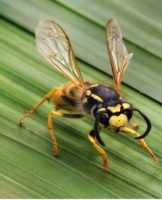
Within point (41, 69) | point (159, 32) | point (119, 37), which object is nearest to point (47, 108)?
point (41, 69)

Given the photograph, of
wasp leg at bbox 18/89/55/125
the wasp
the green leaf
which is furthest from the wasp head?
wasp leg at bbox 18/89/55/125

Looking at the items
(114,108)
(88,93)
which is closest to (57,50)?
(88,93)

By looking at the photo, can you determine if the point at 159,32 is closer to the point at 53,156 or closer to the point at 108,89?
the point at 108,89

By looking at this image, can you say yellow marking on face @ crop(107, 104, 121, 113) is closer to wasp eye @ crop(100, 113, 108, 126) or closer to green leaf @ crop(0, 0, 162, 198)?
wasp eye @ crop(100, 113, 108, 126)

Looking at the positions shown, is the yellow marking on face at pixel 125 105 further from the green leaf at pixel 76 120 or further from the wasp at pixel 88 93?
the green leaf at pixel 76 120

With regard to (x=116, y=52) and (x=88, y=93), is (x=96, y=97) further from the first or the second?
(x=116, y=52)

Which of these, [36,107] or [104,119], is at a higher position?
[104,119]
